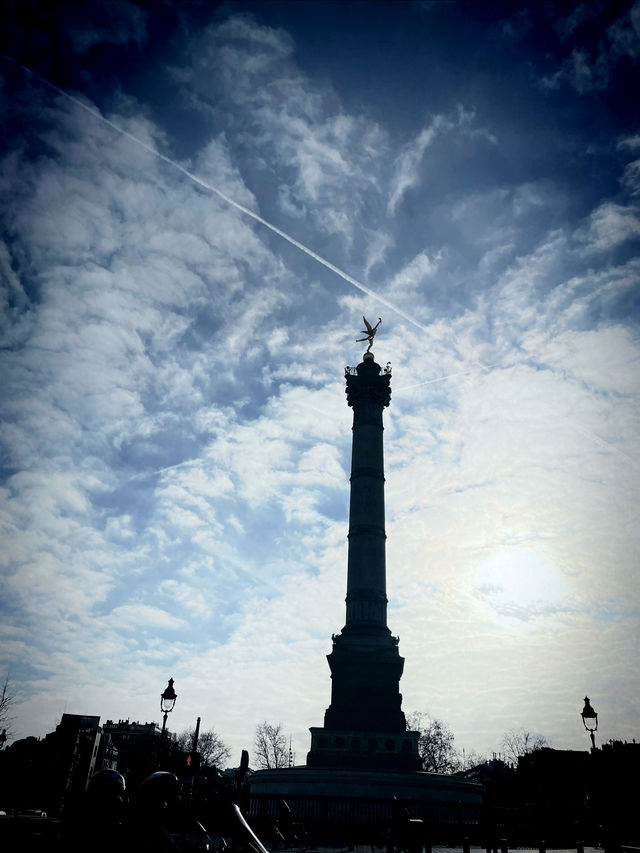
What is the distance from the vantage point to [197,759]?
39.3ft

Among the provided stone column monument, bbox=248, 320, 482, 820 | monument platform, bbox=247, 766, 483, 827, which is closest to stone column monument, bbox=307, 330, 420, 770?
stone column monument, bbox=248, 320, 482, 820

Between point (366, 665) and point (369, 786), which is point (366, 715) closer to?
point (366, 665)

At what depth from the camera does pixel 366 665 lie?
1292 inches

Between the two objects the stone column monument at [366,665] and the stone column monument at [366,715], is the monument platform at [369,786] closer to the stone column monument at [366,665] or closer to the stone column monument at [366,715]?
the stone column monument at [366,715]

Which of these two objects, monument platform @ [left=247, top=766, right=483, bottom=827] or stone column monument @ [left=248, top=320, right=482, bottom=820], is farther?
monument platform @ [left=247, top=766, right=483, bottom=827]

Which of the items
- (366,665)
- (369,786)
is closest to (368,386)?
(366,665)

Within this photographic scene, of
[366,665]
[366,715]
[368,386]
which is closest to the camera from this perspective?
[366,715]

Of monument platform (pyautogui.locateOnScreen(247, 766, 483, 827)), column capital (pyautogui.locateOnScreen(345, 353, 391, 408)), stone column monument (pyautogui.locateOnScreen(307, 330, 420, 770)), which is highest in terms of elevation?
column capital (pyautogui.locateOnScreen(345, 353, 391, 408))

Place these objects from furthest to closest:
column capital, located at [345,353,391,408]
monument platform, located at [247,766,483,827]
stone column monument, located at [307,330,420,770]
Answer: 1. column capital, located at [345,353,391,408]
2. stone column monument, located at [307,330,420,770]
3. monument platform, located at [247,766,483,827]

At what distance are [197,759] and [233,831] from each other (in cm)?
861

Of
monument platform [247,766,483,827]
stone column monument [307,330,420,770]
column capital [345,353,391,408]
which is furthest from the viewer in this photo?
column capital [345,353,391,408]

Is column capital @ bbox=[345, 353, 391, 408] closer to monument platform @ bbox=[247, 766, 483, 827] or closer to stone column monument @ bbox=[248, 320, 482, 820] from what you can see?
stone column monument @ bbox=[248, 320, 482, 820]

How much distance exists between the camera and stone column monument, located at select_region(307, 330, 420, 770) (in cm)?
3066

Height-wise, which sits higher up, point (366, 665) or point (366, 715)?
point (366, 665)
